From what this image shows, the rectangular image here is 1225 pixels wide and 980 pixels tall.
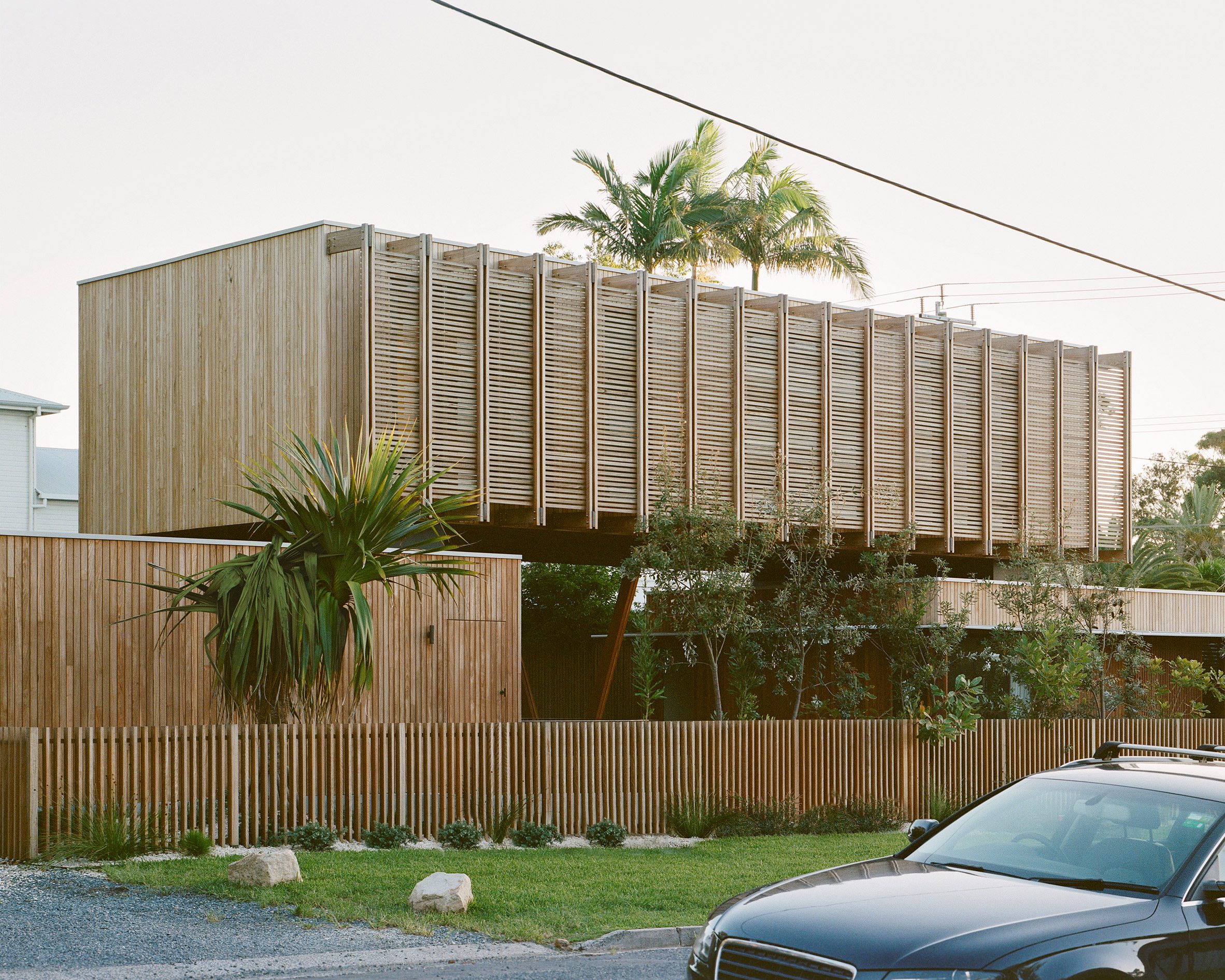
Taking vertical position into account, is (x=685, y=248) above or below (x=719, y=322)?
above

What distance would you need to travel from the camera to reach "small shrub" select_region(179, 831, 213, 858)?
13.3 meters

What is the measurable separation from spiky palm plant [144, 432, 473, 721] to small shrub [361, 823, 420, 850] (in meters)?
1.38

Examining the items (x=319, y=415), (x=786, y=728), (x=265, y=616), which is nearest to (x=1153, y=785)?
(x=265, y=616)

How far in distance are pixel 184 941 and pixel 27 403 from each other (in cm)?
2867

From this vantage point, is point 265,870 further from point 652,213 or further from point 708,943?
point 652,213

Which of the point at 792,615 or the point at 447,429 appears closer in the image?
the point at 792,615

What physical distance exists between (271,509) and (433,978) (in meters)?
13.8

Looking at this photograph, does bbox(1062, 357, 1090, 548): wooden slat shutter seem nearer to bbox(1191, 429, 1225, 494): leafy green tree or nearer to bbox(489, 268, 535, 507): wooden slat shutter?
bbox(489, 268, 535, 507): wooden slat shutter

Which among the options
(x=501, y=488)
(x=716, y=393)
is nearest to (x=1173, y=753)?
(x=501, y=488)

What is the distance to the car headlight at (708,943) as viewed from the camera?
578cm

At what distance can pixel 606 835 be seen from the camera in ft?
51.7

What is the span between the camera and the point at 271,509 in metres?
21.7

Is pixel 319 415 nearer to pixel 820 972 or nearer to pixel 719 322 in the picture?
pixel 719 322

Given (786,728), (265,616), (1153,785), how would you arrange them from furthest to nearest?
1. (786,728)
2. (265,616)
3. (1153,785)
